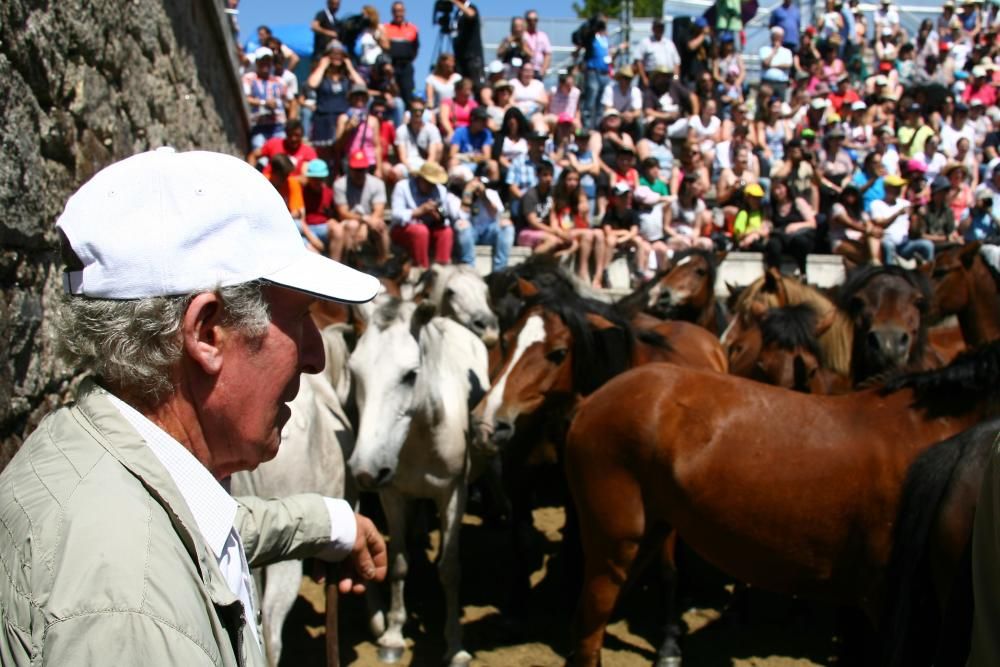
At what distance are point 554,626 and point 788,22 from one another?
1742 centimetres

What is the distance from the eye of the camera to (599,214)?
12789 millimetres

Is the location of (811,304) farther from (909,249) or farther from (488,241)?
(909,249)

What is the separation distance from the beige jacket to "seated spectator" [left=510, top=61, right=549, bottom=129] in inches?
522

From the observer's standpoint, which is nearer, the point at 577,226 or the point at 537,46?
the point at 577,226

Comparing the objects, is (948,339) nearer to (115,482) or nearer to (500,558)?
(500,558)

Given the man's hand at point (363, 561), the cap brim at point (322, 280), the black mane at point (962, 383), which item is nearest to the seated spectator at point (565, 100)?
the black mane at point (962, 383)

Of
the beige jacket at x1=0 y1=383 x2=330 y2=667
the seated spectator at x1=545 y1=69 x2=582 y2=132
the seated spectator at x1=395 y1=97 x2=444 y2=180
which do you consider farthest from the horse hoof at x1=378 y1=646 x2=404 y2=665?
the seated spectator at x1=545 y1=69 x2=582 y2=132

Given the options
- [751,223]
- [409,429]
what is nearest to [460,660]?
[409,429]

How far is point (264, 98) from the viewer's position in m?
12.8

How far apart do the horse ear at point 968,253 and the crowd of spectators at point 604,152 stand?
87.5 inches

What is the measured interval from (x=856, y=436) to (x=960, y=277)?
444cm

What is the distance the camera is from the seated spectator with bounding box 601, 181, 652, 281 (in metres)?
11.4

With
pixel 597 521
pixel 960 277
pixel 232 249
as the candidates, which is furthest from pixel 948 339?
pixel 232 249

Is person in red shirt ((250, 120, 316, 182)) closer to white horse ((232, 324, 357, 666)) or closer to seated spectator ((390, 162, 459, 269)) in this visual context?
seated spectator ((390, 162, 459, 269))
